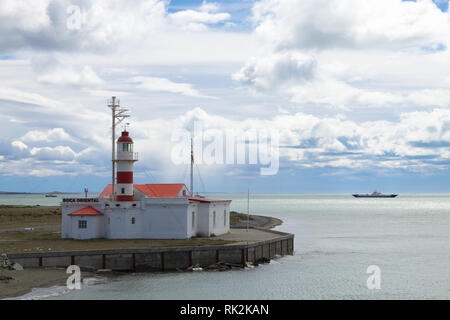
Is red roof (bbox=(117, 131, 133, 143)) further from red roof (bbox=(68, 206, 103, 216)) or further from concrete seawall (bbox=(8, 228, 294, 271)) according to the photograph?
concrete seawall (bbox=(8, 228, 294, 271))

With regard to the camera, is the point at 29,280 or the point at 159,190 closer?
the point at 29,280

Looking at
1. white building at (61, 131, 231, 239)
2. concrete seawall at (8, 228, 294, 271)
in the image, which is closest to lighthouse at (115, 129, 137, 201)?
white building at (61, 131, 231, 239)

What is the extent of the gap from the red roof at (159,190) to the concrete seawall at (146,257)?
1192 cm

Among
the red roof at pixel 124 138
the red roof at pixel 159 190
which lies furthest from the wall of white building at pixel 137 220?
the red roof at pixel 124 138

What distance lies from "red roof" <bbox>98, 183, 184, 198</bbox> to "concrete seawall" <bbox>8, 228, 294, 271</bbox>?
39.1 ft

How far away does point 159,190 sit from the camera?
187ft

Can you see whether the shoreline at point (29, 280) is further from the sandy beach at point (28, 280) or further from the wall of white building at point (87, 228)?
the wall of white building at point (87, 228)

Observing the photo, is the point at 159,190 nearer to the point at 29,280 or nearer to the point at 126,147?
the point at 126,147

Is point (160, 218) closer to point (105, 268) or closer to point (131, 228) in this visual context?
point (131, 228)

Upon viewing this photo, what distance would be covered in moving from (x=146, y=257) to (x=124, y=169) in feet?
40.9

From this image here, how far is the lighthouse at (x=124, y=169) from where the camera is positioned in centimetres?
5316

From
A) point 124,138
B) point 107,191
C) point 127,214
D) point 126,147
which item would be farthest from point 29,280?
point 107,191

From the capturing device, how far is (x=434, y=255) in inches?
2427
